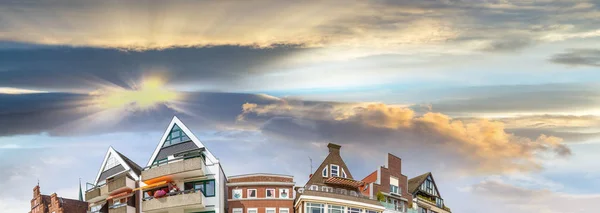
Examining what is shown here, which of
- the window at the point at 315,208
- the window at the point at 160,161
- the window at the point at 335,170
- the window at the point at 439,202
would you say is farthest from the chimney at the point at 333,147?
the window at the point at 439,202

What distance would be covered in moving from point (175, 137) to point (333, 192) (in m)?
14.6

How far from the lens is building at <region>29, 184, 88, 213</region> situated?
84375 mm

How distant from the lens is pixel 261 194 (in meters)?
74.1

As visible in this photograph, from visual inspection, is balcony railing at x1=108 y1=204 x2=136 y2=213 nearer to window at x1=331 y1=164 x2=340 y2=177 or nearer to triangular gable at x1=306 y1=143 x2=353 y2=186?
triangular gable at x1=306 y1=143 x2=353 y2=186

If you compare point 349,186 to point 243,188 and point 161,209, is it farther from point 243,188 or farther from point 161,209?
point 161,209

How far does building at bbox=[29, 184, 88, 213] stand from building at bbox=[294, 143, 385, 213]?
76.7 ft

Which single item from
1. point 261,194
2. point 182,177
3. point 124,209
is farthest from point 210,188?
point 124,209

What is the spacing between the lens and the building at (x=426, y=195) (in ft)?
285

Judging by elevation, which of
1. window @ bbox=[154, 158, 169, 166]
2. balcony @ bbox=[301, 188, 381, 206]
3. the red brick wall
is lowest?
the red brick wall

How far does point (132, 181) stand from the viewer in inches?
3132

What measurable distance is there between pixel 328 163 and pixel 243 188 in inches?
326

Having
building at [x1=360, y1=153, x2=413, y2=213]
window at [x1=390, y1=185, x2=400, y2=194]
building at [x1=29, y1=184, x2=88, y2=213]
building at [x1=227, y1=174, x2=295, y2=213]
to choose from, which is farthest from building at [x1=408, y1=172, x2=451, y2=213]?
building at [x1=29, y1=184, x2=88, y2=213]

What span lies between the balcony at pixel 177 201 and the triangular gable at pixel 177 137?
3371 millimetres

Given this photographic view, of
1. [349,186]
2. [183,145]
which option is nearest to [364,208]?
[349,186]
